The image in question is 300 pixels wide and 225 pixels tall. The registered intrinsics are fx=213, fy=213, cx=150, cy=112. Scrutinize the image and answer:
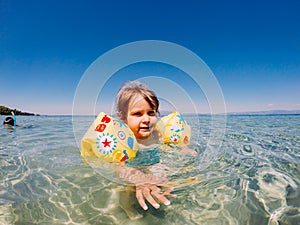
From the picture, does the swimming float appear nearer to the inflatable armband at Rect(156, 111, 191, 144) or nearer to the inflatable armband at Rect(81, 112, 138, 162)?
the inflatable armband at Rect(81, 112, 138, 162)

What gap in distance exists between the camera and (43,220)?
5.36 feet

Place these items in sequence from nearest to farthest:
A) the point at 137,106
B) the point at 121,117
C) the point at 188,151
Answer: the point at 137,106, the point at 121,117, the point at 188,151

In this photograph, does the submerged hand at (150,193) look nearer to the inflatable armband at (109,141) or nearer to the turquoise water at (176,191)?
the turquoise water at (176,191)

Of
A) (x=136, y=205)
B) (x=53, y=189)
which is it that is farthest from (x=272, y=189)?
(x=53, y=189)

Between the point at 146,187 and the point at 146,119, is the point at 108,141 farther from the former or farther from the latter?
the point at 146,187

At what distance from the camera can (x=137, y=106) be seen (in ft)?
11.0

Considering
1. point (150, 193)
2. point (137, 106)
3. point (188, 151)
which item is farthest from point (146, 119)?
point (150, 193)

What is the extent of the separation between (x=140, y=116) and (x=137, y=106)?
0.60 feet

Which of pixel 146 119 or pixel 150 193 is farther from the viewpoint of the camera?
pixel 146 119

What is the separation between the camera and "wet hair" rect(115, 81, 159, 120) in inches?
132

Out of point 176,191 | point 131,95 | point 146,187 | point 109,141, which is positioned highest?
point 131,95

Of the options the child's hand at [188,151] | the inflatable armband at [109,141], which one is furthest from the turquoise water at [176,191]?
the child's hand at [188,151]

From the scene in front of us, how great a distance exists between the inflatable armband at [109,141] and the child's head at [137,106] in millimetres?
395

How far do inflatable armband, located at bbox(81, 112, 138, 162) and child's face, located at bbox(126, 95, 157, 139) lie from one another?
38cm
